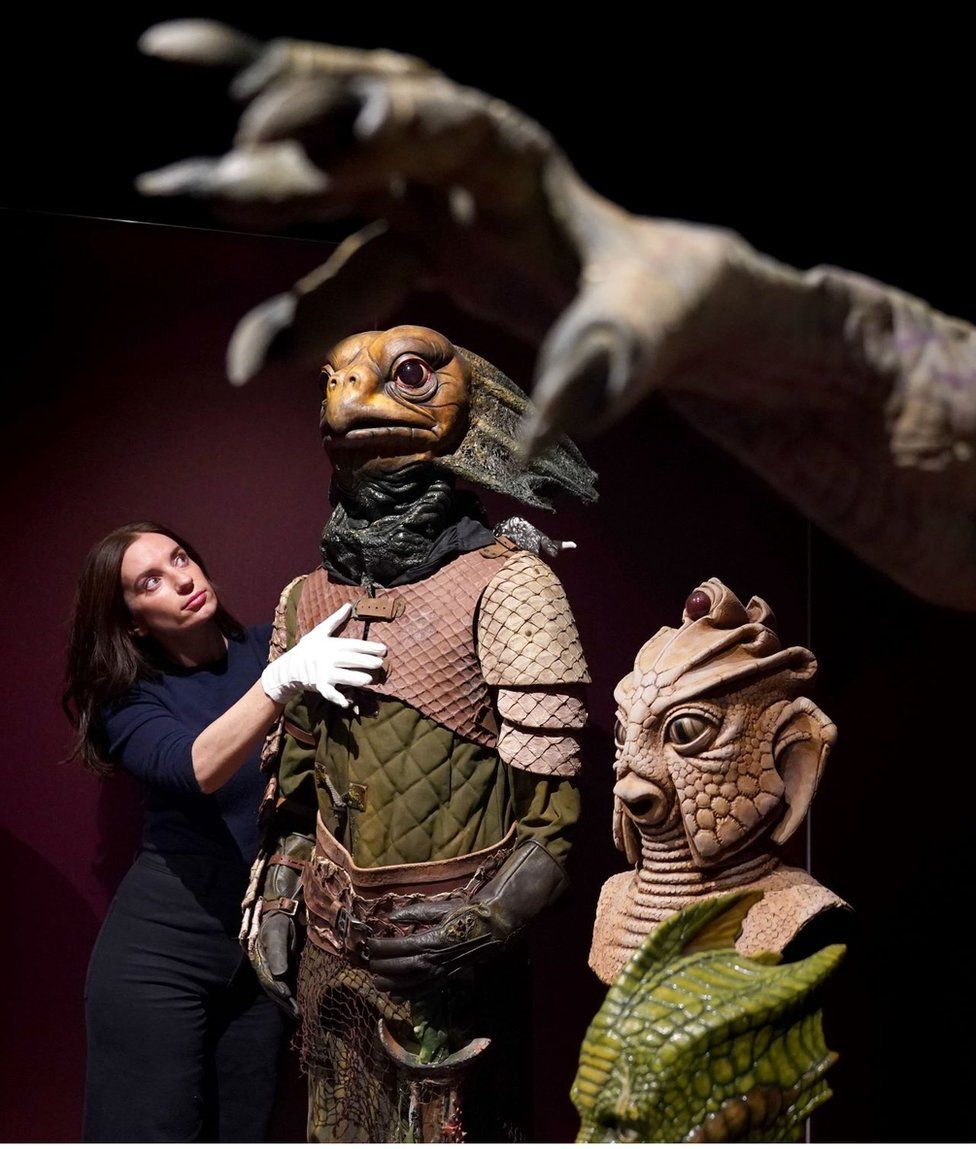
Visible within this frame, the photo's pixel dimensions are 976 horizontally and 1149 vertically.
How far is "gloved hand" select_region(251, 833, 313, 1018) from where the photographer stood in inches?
89.8

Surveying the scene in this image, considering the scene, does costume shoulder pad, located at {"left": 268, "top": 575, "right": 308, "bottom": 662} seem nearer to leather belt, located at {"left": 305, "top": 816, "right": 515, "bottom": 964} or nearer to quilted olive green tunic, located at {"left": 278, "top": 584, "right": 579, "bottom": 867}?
quilted olive green tunic, located at {"left": 278, "top": 584, "right": 579, "bottom": 867}

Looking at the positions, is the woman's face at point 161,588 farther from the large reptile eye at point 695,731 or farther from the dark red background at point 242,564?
the large reptile eye at point 695,731

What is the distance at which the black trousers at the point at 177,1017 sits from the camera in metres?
2.53

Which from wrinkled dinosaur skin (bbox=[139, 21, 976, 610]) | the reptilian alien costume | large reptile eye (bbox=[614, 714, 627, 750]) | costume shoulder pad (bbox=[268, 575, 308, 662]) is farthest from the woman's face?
wrinkled dinosaur skin (bbox=[139, 21, 976, 610])

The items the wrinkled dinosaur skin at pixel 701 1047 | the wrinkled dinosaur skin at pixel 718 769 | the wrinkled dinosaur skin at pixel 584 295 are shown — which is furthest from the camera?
the wrinkled dinosaur skin at pixel 718 769

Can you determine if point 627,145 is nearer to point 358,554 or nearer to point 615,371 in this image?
point 358,554

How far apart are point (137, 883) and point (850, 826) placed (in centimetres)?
143

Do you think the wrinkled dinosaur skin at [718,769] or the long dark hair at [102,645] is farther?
the long dark hair at [102,645]

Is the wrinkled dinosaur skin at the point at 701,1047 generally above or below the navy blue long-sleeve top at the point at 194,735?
above

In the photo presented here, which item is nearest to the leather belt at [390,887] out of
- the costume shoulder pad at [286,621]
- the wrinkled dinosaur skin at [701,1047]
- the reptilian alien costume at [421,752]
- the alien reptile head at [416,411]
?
the reptilian alien costume at [421,752]

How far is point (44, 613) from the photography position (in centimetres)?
279

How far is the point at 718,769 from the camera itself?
6.15 feet

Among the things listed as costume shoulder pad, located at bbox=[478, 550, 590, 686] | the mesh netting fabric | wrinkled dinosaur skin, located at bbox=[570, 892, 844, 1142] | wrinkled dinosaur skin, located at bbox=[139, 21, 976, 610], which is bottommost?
the mesh netting fabric

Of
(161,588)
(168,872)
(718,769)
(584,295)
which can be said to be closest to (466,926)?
(718,769)
